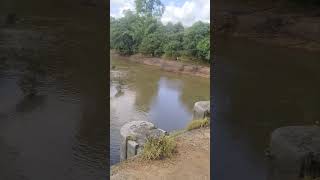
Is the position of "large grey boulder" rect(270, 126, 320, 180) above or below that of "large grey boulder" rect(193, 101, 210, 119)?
above

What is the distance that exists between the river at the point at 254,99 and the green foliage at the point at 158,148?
1.81 metres

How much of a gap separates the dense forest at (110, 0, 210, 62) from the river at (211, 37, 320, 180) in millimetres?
2983

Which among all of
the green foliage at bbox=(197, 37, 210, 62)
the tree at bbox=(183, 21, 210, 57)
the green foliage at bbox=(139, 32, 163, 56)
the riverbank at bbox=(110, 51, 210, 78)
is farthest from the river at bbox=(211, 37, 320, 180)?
the green foliage at bbox=(139, 32, 163, 56)

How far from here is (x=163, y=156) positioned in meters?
3.90

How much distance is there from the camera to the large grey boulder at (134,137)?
4.05 meters

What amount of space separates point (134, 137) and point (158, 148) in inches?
14.6

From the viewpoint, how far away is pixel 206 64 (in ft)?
17.1

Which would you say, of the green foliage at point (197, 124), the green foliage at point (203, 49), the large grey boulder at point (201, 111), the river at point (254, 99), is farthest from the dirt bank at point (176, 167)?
the river at point (254, 99)

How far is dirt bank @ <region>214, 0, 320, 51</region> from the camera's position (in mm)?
1688

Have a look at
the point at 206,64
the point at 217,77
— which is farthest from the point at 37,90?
the point at 206,64

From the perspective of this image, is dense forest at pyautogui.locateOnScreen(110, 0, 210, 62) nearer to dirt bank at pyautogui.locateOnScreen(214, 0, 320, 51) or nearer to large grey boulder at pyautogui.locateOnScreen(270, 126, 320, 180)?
dirt bank at pyautogui.locateOnScreen(214, 0, 320, 51)

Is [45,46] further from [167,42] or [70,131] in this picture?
[167,42]

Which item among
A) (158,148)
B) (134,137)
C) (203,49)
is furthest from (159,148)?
(203,49)

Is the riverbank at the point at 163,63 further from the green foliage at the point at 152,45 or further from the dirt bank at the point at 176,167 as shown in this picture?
the dirt bank at the point at 176,167
